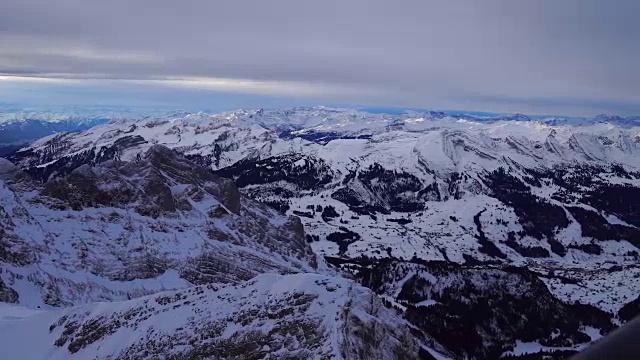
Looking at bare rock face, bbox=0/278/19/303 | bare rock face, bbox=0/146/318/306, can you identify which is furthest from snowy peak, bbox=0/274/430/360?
bare rock face, bbox=0/146/318/306

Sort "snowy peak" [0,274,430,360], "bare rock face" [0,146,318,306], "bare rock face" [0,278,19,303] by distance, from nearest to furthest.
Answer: "snowy peak" [0,274,430,360] < "bare rock face" [0,278,19,303] < "bare rock face" [0,146,318,306]

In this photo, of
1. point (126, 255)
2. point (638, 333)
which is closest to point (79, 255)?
point (126, 255)

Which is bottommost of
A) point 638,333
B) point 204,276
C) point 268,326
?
point 204,276

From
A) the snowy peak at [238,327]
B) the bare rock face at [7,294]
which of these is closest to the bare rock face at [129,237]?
the bare rock face at [7,294]

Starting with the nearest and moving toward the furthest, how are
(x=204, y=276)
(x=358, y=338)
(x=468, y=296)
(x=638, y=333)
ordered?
1. (x=638, y=333)
2. (x=358, y=338)
3. (x=204, y=276)
4. (x=468, y=296)

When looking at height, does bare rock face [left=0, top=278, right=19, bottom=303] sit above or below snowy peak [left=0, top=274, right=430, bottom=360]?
below

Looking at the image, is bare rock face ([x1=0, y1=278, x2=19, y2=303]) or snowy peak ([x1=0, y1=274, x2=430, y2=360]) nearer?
snowy peak ([x1=0, y1=274, x2=430, y2=360])

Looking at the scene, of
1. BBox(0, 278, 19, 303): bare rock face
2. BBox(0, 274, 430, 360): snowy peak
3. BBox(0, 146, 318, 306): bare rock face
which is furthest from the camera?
BBox(0, 146, 318, 306): bare rock face

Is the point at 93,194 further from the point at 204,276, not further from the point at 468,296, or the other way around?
the point at 468,296

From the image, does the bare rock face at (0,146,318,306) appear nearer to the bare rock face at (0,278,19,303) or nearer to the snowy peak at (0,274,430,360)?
the bare rock face at (0,278,19,303)

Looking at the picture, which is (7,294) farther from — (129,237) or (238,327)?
(238,327)

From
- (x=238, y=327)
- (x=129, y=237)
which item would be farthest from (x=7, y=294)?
(x=238, y=327)
